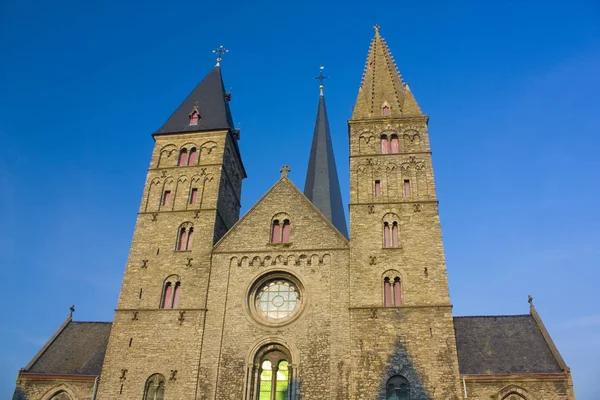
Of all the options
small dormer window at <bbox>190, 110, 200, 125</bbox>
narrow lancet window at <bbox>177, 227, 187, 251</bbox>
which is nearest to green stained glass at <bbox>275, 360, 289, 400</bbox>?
narrow lancet window at <bbox>177, 227, 187, 251</bbox>

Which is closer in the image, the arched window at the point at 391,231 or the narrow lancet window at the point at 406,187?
the arched window at the point at 391,231

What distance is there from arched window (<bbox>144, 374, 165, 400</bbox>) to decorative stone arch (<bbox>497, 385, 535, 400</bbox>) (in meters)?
14.5

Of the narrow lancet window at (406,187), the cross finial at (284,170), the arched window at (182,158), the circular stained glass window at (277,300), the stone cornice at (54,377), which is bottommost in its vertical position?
the stone cornice at (54,377)

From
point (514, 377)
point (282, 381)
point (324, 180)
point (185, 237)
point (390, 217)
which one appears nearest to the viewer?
point (514, 377)

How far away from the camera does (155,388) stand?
78.4ft

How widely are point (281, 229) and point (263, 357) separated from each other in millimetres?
6334

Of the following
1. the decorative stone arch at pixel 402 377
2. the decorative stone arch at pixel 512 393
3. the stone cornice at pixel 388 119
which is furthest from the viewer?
the stone cornice at pixel 388 119

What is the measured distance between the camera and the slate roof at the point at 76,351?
26.2 metres

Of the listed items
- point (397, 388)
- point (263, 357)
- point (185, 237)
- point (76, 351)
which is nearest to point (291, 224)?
point (185, 237)

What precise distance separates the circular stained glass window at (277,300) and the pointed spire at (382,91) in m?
10.8

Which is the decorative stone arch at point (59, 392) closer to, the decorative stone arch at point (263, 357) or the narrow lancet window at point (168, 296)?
the narrow lancet window at point (168, 296)

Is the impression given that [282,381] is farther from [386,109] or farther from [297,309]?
[386,109]

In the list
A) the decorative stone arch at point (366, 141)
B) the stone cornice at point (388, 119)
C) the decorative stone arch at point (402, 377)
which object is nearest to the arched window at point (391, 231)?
the decorative stone arch at point (366, 141)

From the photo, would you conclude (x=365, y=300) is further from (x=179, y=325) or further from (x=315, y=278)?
(x=179, y=325)
